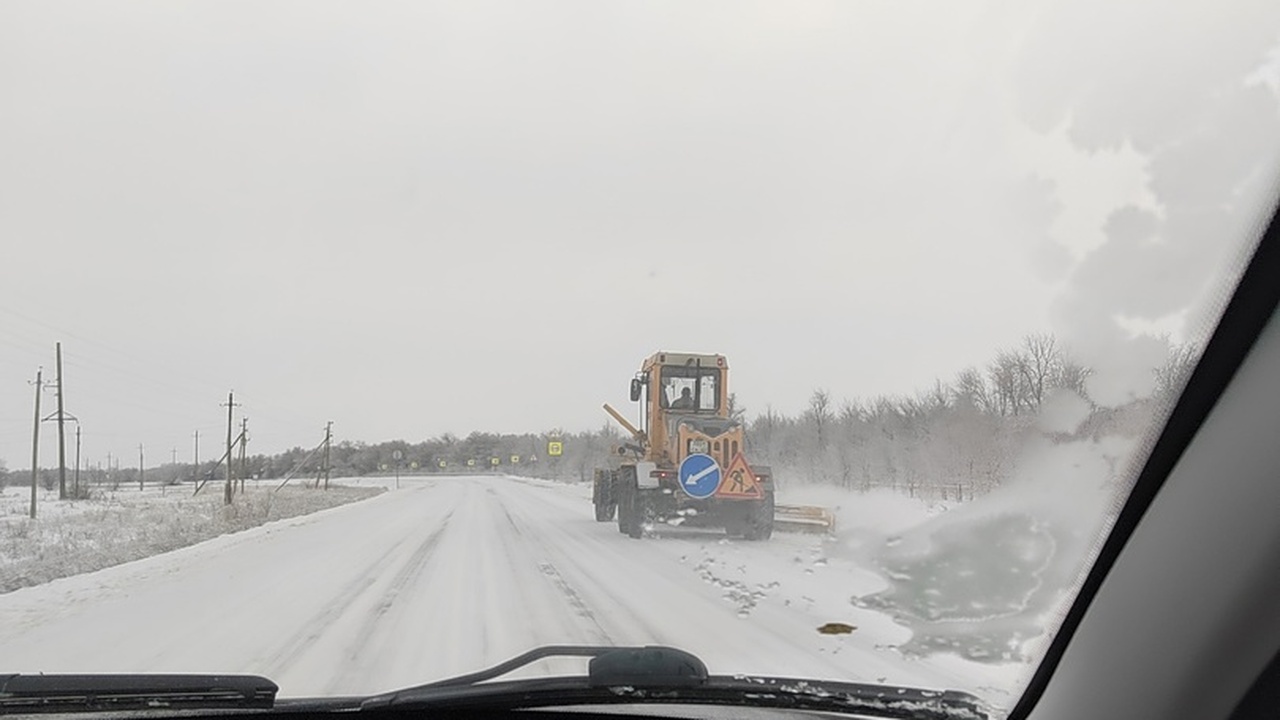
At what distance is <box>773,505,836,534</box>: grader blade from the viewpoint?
18.2 feet

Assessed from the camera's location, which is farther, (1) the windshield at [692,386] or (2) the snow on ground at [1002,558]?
(1) the windshield at [692,386]

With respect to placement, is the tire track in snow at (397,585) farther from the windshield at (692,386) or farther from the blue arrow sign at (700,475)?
the windshield at (692,386)

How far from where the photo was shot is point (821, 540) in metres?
5.68

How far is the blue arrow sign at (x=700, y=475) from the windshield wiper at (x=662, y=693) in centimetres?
371

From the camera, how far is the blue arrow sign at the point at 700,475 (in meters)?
7.14

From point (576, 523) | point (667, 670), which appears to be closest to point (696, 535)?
point (576, 523)

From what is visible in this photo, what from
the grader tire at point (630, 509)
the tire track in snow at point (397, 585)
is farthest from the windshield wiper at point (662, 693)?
the grader tire at point (630, 509)

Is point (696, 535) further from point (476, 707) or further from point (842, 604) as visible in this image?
point (476, 707)

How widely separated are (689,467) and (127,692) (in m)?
4.52

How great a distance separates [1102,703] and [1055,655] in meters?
0.32

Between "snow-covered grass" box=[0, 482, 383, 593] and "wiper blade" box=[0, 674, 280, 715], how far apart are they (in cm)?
134

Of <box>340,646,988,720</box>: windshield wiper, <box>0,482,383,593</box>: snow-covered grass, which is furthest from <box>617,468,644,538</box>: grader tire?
<box>340,646,988,720</box>: windshield wiper

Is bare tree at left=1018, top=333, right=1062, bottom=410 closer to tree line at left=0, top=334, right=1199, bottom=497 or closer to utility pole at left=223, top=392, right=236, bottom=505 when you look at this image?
tree line at left=0, top=334, right=1199, bottom=497

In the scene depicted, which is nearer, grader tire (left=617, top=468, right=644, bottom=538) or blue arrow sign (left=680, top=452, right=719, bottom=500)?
blue arrow sign (left=680, top=452, right=719, bottom=500)
